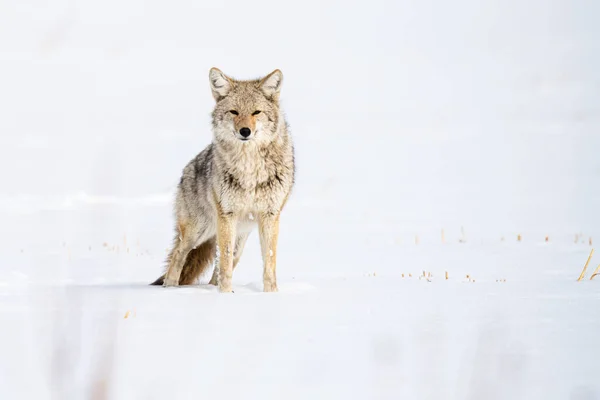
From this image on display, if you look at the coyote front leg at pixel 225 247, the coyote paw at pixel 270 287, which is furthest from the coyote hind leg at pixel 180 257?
the coyote paw at pixel 270 287

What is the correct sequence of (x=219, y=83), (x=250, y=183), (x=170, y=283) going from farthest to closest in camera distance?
(x=170, y=283)
(x=219, y=83)
(x=250, y=183)

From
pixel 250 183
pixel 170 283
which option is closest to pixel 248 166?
pixel 250 183

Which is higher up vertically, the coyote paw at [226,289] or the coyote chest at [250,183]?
the coyote chest at [250,183]

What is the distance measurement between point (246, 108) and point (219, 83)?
0.35 meters

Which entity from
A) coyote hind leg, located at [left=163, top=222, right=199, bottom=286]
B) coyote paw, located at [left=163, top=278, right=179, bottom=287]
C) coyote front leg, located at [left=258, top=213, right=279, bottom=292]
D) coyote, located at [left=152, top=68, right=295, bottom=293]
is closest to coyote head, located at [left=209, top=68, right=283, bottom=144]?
coyote, located at [left=152, top=68, right=295, bottom=293]

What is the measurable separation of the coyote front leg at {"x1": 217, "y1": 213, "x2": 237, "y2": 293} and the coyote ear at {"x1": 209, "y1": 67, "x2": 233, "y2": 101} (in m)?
0.91

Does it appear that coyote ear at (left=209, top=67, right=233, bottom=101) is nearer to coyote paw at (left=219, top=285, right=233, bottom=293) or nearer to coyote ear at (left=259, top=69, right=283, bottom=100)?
coyote ear at (left=259, top=69, right=283, bottom=100)

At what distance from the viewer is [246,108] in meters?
5.77

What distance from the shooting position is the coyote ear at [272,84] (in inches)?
233

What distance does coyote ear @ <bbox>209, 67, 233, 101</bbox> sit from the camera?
5.93m

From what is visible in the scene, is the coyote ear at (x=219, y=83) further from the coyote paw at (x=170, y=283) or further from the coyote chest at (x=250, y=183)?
the coyote paw at (x=170, y=283)

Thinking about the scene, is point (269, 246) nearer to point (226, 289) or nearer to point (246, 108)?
point (226, 289)

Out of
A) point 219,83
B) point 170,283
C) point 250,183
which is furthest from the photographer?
point 170,283

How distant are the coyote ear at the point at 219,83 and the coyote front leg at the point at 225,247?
0.91 metres
